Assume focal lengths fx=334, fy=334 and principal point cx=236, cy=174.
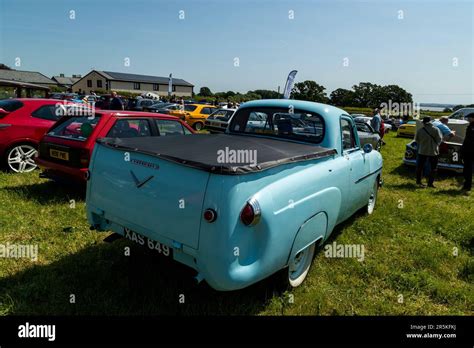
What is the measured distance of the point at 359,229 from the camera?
17.2 feet

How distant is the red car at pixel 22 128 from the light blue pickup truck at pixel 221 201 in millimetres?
4568

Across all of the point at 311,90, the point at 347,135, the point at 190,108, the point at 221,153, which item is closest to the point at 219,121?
the point at 190,108

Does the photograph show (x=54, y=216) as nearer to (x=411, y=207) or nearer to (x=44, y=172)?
(x=44, y=172)

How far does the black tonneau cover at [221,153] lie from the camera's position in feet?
8.11

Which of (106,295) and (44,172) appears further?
(44,172)

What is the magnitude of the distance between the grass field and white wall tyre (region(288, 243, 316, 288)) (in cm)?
10

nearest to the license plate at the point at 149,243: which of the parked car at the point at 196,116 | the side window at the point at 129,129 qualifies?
the side window at the point at 129,129

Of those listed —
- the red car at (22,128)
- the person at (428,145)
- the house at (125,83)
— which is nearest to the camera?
the red car at (22,128)

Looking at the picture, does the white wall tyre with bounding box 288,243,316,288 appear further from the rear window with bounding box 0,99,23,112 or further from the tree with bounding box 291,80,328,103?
the tree with bounding box 291,80,328,103

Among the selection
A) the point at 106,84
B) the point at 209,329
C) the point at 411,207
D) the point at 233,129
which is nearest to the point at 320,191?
the point at 209,329

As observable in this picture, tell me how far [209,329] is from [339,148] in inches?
97.8

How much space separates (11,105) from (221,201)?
258 inches

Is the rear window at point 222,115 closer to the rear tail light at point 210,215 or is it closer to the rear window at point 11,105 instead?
the rear window at point 11,105

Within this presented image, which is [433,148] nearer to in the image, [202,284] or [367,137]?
[367,137]
